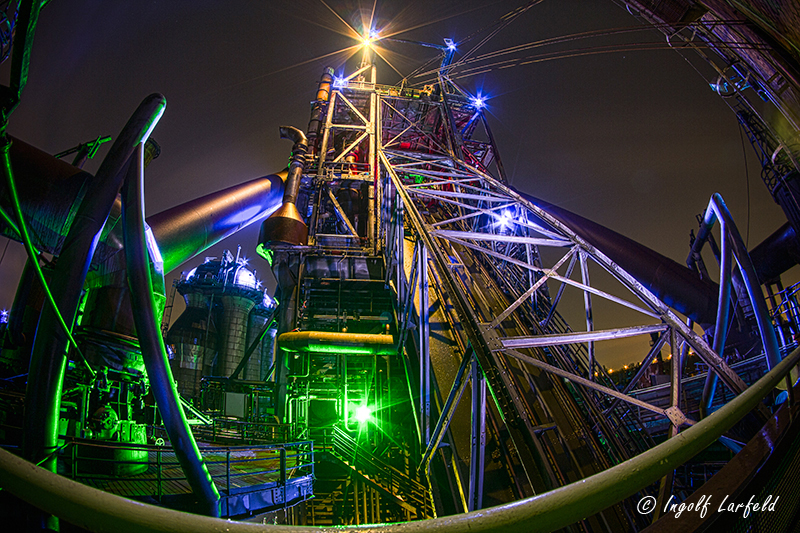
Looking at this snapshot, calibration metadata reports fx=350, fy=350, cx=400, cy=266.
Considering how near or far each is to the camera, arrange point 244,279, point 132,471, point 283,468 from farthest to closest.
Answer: point 244,279 < point 283,468 < point 132,471

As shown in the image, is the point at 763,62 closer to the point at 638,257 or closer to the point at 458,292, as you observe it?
the point at 638,257

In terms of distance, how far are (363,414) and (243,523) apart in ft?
44.1

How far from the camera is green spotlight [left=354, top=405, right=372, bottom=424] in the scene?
1352 cm

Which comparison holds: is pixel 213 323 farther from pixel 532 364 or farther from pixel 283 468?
pixel 532 364

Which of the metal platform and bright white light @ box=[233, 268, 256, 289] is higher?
bright white light @ box=[233, 268, 256, 289]

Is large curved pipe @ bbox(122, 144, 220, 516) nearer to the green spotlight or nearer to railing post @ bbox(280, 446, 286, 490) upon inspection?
railing post @ bbox(280, 446, 286, 490)

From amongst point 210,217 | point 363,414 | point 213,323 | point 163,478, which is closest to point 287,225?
point 210,217

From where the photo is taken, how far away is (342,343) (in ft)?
34.9

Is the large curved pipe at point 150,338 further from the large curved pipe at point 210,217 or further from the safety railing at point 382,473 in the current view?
the safety railing at point 382,473

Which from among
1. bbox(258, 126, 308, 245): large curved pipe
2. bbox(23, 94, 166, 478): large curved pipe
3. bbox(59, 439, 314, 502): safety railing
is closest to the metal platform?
bbox(59, 439, 314, 502): safety railing

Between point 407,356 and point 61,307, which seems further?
point 407,356

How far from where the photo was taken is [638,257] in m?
11.2

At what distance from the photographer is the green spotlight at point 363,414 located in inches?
532

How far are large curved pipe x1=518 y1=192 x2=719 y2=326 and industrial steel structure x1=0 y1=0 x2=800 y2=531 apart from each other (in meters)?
0.07
